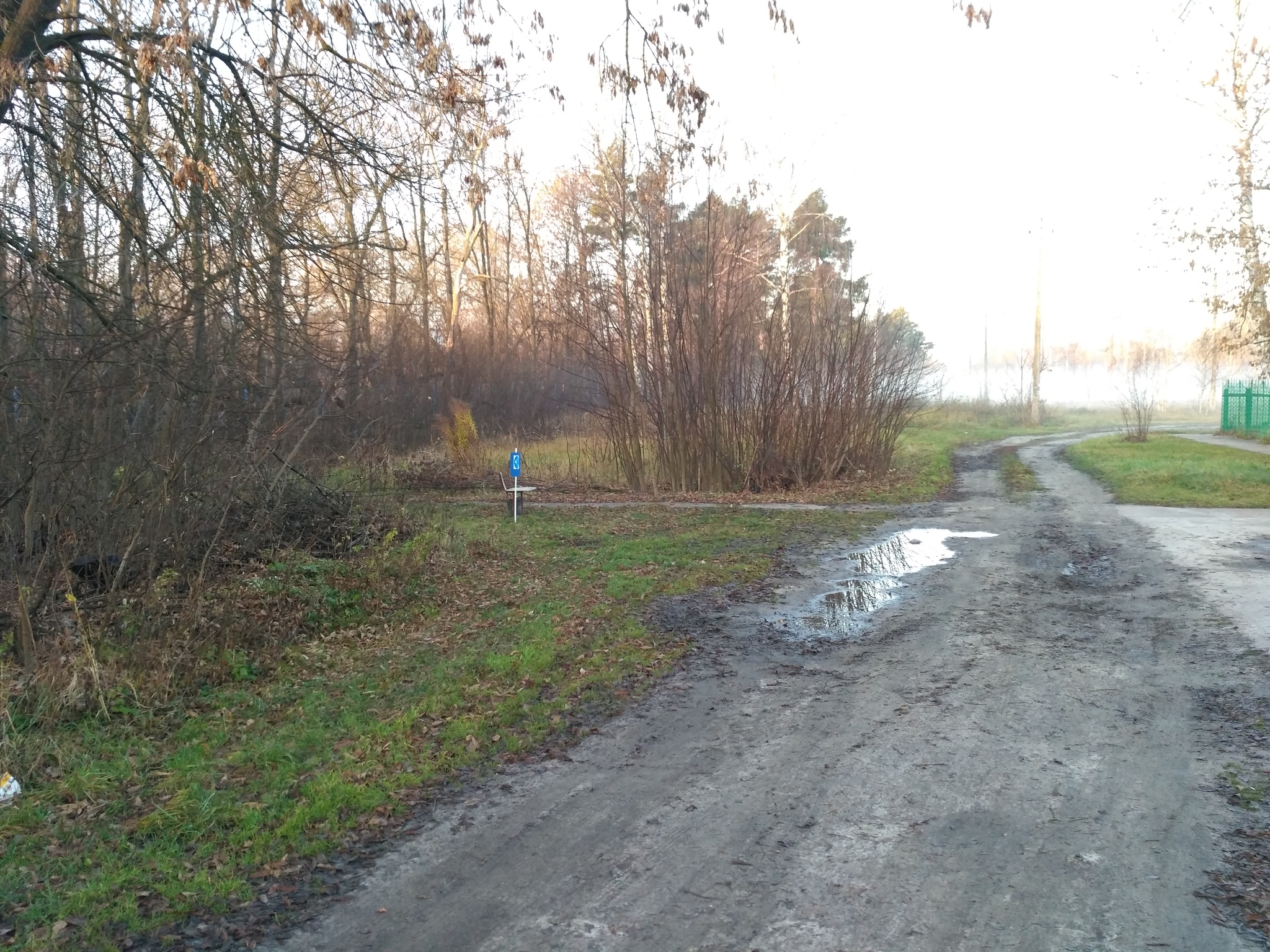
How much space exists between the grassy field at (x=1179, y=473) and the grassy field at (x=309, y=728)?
1036cm

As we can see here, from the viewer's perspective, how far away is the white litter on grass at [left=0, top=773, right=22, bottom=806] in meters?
4.95

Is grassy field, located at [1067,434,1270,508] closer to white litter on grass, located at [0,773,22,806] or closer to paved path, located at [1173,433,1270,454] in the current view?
paved path, located at [1173,433,1270,454]

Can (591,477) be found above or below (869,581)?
above

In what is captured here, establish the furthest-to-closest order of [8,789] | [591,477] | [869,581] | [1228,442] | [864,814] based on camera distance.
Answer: [1228,442] < [591,477] < [869,581] < [8,789] < [864,814]

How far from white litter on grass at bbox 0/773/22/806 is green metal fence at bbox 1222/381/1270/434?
112 ft

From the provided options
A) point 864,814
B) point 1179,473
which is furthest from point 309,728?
point 1179,473

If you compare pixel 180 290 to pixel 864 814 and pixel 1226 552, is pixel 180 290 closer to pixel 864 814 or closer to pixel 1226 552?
pixel 864 814

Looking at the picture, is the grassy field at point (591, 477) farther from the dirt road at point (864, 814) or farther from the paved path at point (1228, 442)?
the paved path at point (1228, 442)

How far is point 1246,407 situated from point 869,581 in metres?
29.1

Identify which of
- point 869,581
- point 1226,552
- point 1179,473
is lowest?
point 869,581

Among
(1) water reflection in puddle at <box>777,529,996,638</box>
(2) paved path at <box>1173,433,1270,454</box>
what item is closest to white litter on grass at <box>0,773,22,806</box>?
(1) water reflection in puddle at <box>777,529,996,638</box>

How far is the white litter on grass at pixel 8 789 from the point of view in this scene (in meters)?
4.95

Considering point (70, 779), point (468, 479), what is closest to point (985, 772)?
point (70, 779)

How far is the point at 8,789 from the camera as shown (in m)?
5.02
